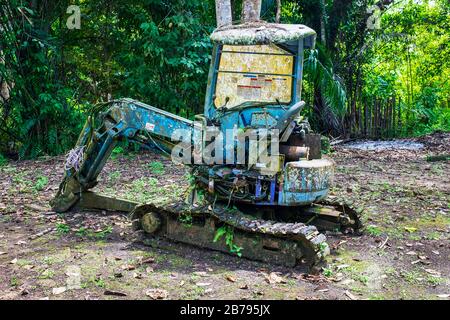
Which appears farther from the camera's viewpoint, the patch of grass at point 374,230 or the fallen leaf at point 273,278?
the patch of grass at point 374,230

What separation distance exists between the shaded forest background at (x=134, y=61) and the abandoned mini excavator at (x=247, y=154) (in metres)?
5.88

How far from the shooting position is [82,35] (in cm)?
1306

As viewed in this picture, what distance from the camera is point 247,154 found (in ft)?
16.9

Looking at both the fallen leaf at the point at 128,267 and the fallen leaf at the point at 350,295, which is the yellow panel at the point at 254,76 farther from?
the fallen leaf at the point at 350,295

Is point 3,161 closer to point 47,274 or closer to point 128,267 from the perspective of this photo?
point 47,274

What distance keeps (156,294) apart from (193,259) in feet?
3.31

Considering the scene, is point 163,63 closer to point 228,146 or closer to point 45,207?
point 45,207

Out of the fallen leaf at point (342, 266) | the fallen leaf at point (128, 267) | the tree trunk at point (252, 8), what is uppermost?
the tree trunk at point (252, 8)

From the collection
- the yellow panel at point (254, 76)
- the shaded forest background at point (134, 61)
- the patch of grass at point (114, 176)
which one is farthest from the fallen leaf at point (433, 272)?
the shaded forest background at point (134, 61)

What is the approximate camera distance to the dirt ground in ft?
14.1

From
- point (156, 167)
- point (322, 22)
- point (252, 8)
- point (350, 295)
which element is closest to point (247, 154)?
point (350, 295)

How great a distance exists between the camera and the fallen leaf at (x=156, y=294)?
4.11 meters

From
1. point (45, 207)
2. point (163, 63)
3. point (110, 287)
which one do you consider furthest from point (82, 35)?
point (110, 287)

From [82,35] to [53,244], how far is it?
28.6 feet
